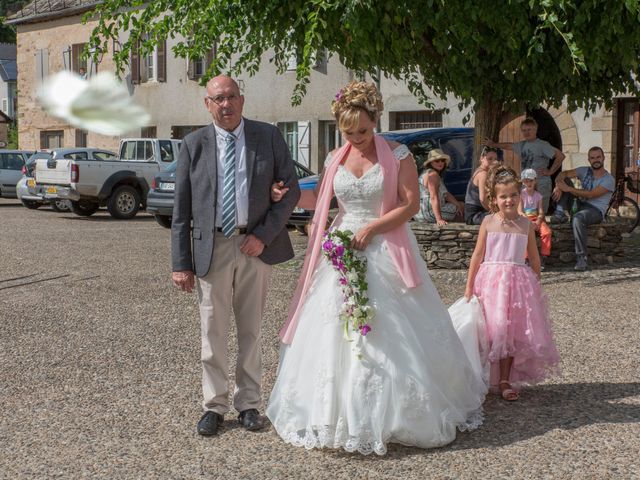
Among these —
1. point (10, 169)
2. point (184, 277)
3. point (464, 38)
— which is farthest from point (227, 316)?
point (10, 169)

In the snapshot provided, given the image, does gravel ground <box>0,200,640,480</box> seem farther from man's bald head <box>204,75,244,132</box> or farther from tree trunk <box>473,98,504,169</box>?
tree trunk <box>473,98,504,169</box>

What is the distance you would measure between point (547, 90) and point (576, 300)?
11.4 feet

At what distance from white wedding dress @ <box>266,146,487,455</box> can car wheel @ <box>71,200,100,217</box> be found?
17.8m

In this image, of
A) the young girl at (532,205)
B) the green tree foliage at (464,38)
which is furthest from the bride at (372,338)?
the young girl at (532,205)

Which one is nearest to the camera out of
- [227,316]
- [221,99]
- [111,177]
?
[221,99]

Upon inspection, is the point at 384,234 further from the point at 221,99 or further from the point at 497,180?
the point at 497,180

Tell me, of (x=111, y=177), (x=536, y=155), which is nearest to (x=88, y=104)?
(x=536, y=155)

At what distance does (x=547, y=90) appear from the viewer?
1221cm

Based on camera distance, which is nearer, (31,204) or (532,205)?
(532,205)

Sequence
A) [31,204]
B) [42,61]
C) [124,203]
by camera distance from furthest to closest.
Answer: [42,61]
[31,204]
[124,203]

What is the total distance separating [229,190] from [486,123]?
26.7 ft

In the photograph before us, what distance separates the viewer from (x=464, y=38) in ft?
35.0

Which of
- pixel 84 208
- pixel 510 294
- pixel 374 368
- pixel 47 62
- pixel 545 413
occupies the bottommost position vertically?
pixel 545 413

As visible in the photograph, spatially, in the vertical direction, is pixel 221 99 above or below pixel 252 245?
above
